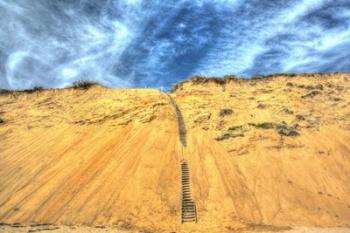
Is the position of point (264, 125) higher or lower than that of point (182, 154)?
higher

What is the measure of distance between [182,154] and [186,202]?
4.31m

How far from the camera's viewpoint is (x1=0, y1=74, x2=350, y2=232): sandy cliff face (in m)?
17.5

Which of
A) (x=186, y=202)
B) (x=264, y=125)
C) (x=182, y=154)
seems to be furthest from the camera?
(x=264, y=125)

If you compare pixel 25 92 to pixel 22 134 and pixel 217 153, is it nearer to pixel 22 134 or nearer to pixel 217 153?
pixel 22 134

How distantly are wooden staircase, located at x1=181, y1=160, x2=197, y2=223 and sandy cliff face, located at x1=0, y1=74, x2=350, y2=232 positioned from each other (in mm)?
296

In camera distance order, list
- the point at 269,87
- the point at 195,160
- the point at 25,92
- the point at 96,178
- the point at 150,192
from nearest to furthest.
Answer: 1. the point at 150,192
2. the point at 96,178
3. the point at 195,160
4. the point at 269,87
5. the point at 25,92

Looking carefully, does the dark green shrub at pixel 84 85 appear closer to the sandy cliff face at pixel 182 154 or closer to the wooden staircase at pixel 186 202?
the sandy cliff face at pixel 182 154

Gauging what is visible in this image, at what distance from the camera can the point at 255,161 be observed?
69.2 ft

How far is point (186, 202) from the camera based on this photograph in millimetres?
18125

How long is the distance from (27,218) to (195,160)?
9.65 metres

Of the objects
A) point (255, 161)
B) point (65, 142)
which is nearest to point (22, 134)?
point (65, 142)

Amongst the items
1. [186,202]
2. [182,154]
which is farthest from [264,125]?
[186,202]

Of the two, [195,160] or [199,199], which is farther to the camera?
[195,160]

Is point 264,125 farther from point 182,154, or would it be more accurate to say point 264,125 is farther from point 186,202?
point 186,202
